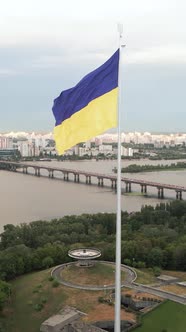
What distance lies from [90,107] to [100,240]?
32.2ft

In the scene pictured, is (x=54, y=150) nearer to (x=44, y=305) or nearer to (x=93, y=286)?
(x=93, y=286)

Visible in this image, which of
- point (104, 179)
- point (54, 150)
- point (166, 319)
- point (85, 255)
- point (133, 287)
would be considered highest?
point (54, 150)

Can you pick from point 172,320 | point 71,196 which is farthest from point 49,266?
point 71,196

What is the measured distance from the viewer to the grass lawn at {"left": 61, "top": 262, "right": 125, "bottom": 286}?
28.5 feet

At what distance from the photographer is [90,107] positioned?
10.8 ft

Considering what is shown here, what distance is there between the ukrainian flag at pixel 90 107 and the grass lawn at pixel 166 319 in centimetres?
478

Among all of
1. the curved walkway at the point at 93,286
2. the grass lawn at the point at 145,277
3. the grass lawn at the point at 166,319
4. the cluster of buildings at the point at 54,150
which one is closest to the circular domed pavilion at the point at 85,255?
the curved walkway at the point at 93,286

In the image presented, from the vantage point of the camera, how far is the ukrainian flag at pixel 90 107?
10.5 feet

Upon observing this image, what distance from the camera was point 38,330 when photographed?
7254mm

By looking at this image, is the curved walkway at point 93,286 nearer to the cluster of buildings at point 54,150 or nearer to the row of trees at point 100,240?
the row of trees at point 100,240

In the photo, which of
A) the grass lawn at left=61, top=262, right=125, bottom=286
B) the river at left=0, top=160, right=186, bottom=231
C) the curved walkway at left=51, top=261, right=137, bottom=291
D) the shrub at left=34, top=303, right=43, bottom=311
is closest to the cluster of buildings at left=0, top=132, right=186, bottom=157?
the river at left=0, top=160, right=186, bottom=231

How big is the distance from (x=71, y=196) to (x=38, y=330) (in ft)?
54.2

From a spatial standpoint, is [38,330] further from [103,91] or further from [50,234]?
[50,234]

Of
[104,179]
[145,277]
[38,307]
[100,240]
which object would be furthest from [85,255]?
[104,179]
